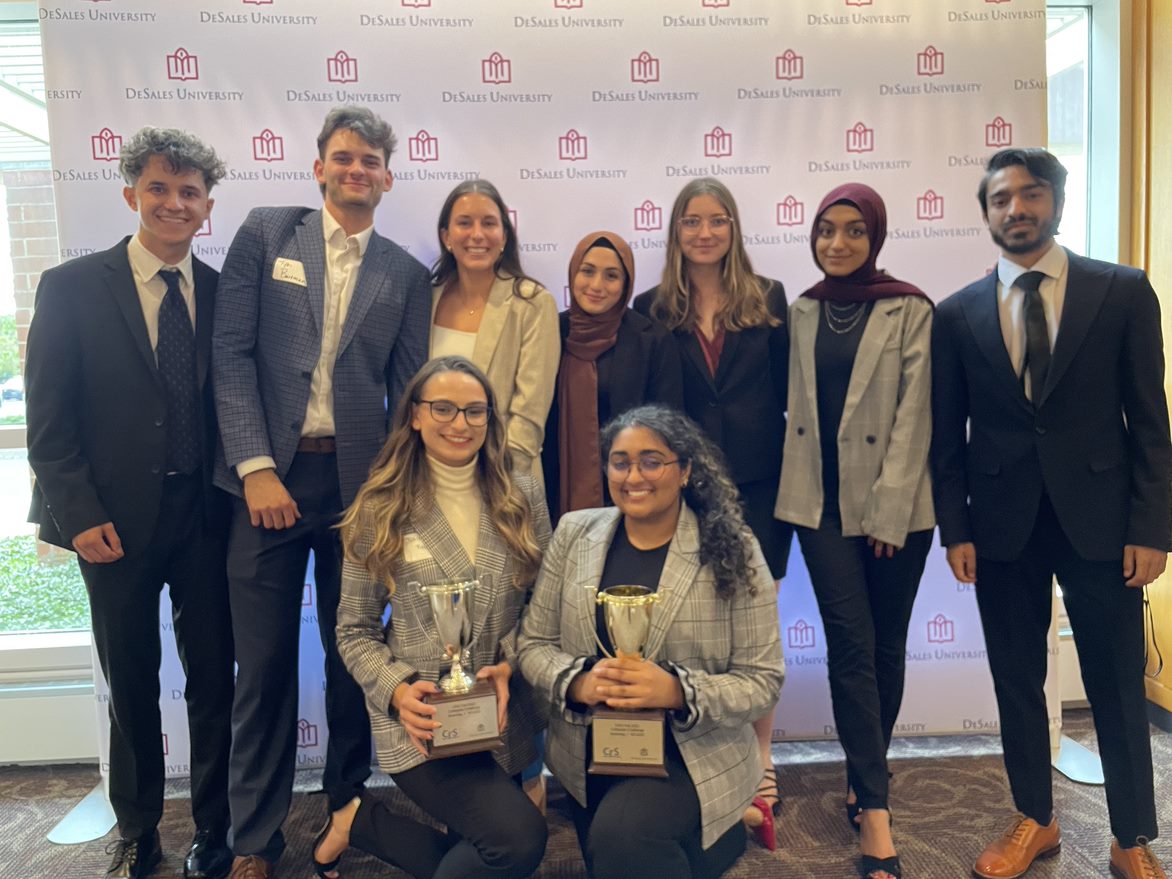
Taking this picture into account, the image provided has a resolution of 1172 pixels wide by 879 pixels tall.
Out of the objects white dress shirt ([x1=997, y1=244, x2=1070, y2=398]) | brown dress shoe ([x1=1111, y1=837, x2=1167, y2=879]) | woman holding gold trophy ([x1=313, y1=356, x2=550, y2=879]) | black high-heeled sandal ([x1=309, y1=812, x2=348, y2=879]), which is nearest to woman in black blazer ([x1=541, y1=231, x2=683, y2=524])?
woman holding gold trophy ([x1=313, y1=356, x2=550, y2=879])

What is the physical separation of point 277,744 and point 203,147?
1.67 m

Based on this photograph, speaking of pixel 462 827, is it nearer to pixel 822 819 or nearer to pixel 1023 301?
pixel 822 819

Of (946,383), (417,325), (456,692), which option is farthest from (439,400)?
(946,383)

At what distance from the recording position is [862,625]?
8.21 feet

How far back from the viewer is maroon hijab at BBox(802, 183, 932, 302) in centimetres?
252

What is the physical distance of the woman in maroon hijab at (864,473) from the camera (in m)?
2.48

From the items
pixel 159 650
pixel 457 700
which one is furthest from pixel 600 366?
pixel 159 650

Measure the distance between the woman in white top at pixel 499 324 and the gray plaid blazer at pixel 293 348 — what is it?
16cm

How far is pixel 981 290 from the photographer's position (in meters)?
2.47

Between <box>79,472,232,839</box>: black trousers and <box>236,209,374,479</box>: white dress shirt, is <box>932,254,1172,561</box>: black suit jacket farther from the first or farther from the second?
<box>79,472,232,839</box>: black trousers

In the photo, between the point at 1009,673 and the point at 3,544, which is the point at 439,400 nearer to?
the point at 1009,673

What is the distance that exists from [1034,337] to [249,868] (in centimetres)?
251

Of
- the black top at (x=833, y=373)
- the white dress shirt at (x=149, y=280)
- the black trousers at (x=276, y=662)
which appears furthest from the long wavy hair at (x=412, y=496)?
the black top at (x=833, y=373)

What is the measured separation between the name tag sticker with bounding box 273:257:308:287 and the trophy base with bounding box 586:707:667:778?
4.72ft
